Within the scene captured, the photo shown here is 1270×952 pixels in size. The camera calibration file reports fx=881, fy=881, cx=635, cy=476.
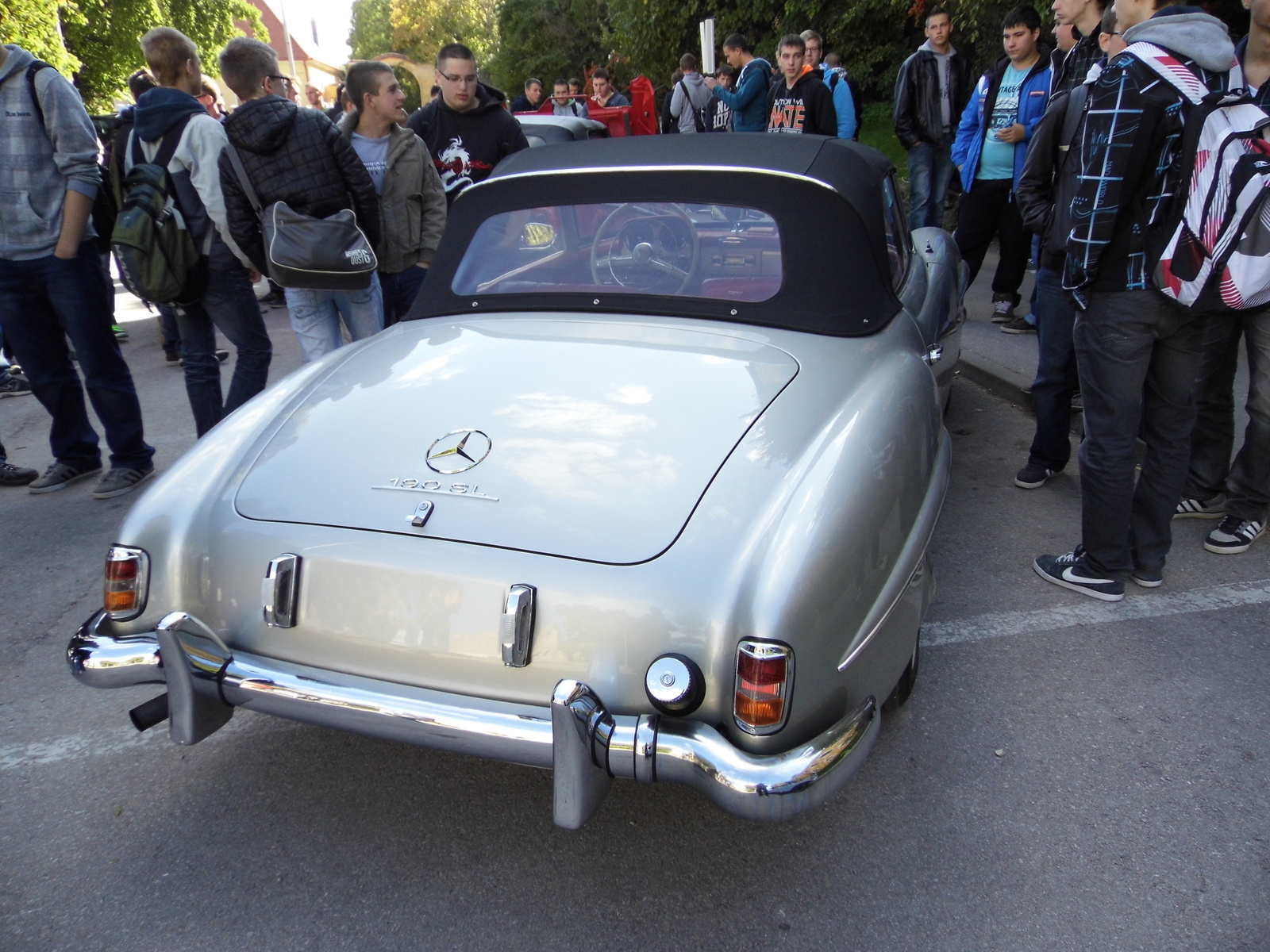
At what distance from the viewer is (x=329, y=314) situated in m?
4.18

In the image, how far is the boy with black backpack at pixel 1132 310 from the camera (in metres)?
2.64

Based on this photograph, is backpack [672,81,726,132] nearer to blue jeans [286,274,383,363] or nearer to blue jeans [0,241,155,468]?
blue jeans [286,274,383,363]

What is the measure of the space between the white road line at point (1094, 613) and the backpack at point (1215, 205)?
41.0 inches

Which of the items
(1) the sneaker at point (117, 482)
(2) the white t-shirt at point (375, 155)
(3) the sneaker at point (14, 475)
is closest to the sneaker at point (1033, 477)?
(2) the white t-shirt at point (375, 155)

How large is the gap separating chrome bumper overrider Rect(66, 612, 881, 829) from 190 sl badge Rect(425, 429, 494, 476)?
0.51m

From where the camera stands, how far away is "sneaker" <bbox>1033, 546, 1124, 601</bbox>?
3186mm

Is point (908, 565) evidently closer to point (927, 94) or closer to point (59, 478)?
point (59, 478)

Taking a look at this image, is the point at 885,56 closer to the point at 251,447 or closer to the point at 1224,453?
the point at 1224,453

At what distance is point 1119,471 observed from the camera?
3.02 m

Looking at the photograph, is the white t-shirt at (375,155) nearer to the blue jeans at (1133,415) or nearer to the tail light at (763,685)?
the blue jeans at (1133,415)

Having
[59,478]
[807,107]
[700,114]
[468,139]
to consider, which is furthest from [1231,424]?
[700,114]

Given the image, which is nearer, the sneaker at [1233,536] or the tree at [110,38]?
the sneaker at [1233,536]

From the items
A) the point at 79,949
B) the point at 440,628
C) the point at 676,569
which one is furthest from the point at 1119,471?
the point at 79,949

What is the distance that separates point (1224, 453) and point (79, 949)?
429 cm
